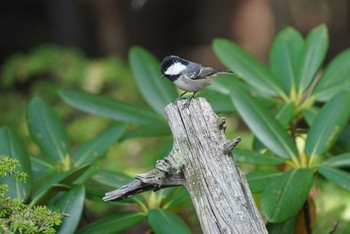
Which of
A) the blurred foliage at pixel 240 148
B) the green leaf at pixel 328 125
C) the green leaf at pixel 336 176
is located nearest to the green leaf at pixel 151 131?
the blurred foliage at pixel 240 148

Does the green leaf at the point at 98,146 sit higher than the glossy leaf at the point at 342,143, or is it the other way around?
the green leaf at the point at 98,146

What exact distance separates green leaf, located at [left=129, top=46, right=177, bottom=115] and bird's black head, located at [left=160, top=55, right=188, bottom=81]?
64 centimetres

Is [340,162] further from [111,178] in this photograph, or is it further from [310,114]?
[111,178]

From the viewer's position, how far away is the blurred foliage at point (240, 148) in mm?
2223

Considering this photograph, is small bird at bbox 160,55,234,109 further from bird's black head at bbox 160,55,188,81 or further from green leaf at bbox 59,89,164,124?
green leaf at bbox 59,89,164,124

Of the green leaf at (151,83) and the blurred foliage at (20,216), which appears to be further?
the green leaf at (151,83)

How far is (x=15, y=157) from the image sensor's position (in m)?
2.32

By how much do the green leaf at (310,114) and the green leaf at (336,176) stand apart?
34 cm

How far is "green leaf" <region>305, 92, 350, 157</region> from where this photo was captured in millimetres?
2391

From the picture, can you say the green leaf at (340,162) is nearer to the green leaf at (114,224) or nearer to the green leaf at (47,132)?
the green leaf at (114,224)

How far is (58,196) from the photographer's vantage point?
7.52 ft

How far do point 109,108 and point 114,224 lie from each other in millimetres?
733

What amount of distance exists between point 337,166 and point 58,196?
0.91 metres

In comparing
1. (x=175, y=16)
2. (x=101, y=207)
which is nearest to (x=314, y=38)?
(x=101, y=207)
